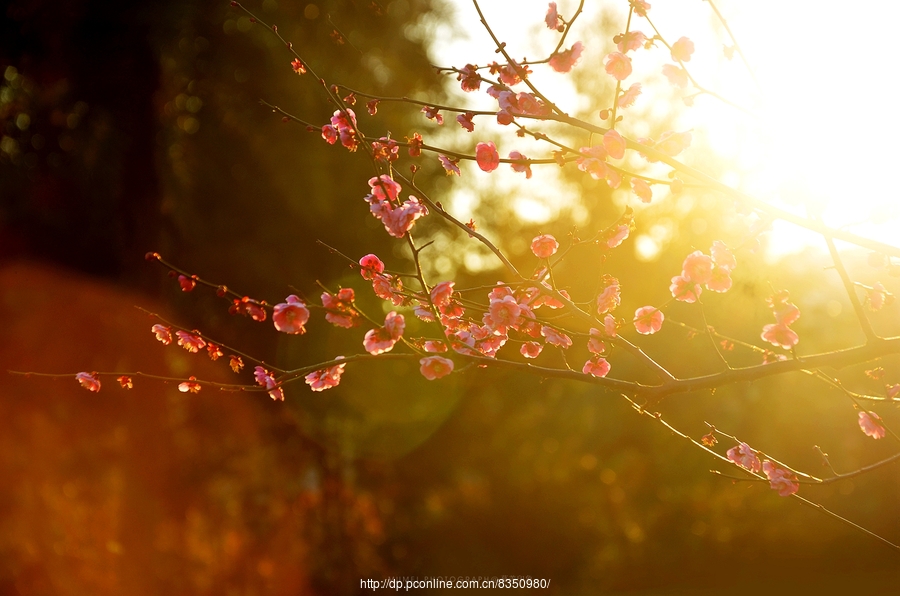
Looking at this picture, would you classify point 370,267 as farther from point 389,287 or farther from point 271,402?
point 271,402

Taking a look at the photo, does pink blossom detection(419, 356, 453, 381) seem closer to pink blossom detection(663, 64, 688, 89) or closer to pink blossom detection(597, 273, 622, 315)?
pink blossom detection(597, 273, 622, 315)

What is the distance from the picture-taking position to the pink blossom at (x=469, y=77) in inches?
85.6

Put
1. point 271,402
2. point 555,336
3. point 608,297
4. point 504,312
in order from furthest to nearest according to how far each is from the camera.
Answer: point 271,402
point 608,297
point 555,336
point 504,312

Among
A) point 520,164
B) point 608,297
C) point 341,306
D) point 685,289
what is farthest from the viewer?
point 608,297

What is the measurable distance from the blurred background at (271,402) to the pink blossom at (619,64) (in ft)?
12.3

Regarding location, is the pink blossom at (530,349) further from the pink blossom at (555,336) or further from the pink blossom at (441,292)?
the pink blossom at (441,292)

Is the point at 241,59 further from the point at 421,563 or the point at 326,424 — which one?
the point at 421,563

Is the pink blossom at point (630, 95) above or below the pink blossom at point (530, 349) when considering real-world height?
above

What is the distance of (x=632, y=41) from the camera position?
224 cm

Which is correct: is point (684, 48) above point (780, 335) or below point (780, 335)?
above

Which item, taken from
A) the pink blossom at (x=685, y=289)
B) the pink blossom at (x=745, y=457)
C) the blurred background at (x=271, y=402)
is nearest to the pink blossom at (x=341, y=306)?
the pink blossom at (x=685, y=289)

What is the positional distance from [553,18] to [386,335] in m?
1.24

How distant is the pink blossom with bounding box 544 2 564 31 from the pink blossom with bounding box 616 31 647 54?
0.22 meters

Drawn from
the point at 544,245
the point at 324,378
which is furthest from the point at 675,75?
the point at 324,378
